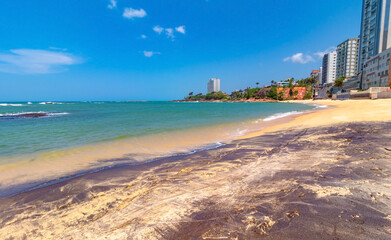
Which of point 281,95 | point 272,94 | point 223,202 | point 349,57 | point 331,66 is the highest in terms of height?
point 349,57

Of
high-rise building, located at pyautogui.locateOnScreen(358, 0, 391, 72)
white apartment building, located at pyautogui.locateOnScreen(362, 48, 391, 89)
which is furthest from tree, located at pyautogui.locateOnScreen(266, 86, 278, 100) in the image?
white apartment building, located at pyautogui.locateOnScreen(362, 48, 391, 89)

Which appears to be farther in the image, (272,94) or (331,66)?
(272,94)

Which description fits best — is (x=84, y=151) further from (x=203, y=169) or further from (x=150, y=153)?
(x=203, y=169)

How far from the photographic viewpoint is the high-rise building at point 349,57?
10031 centimetres

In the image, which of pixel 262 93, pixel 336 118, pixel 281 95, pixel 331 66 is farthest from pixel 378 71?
pixel 262 93

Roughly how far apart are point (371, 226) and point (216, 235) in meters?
2.14

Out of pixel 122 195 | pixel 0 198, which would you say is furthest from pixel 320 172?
pixel 0 198

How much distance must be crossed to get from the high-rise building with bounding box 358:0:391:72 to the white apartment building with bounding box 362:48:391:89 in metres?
11.4

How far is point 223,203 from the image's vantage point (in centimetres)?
327

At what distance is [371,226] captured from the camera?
7.64 feet

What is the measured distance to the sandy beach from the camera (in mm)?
2518

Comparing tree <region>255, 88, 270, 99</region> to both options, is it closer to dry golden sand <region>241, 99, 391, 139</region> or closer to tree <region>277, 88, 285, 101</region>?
tree <region>277, 88, 285, 101</region>

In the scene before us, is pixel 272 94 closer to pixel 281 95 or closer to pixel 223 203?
pixel 281 95

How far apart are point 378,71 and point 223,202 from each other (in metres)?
75.7
